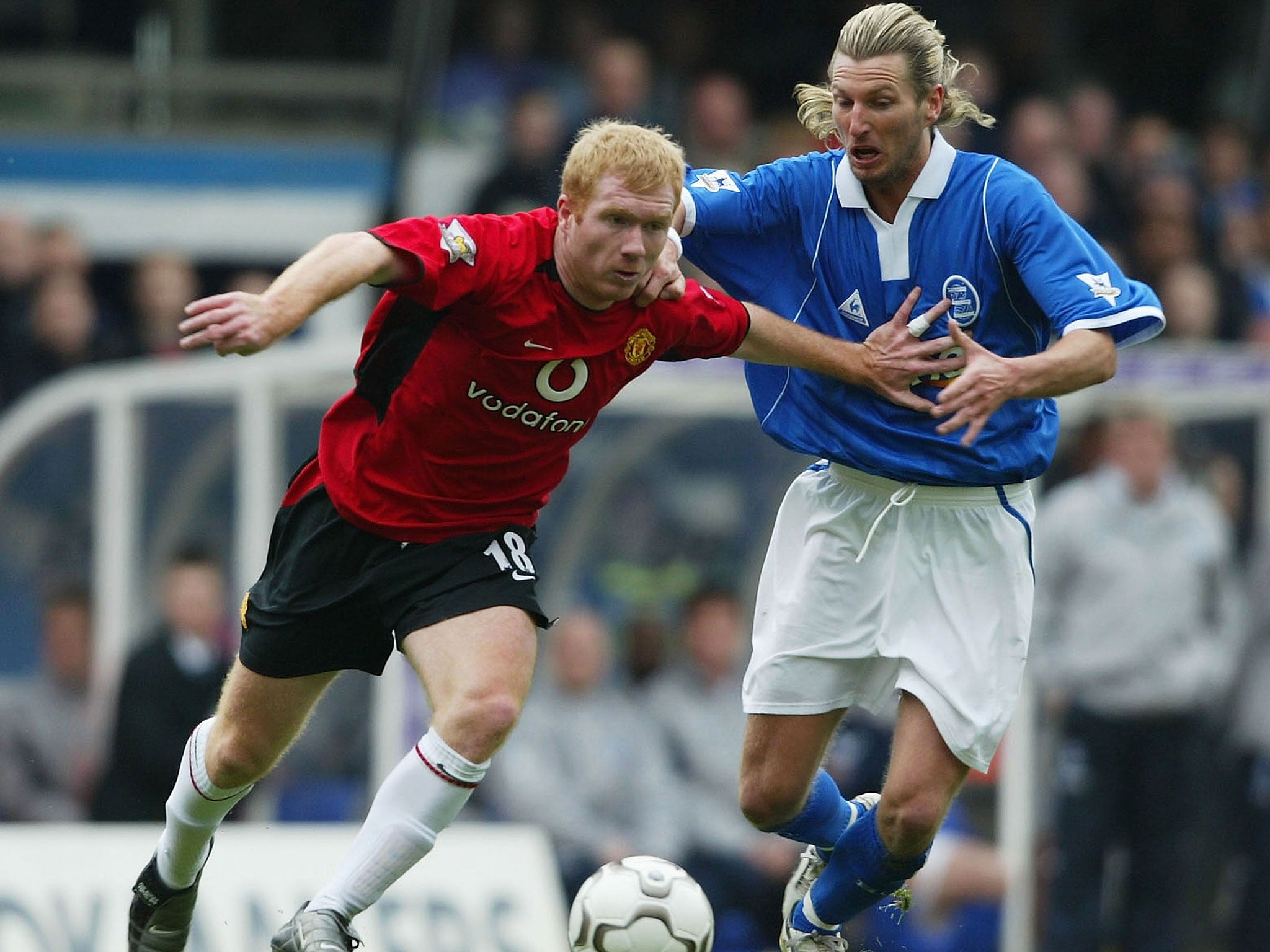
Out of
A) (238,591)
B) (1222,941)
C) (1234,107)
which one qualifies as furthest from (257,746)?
(1234,107)

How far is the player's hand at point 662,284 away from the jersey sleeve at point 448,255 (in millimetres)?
403

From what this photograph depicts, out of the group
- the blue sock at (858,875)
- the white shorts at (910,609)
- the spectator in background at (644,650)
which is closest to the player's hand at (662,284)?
the white shorts at (910,609)

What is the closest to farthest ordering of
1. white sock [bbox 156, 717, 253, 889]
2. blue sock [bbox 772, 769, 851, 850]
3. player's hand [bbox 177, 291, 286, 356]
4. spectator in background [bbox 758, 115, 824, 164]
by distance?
player's hand [bbox 177, 291, 286, 356] → white sock [bbox 156, 717, 253, 889] → blue sock [bbox 772, 769, 851, 850] → spectator in background [bbox 758, 115, 824, 164]

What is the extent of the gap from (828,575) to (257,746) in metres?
1.73

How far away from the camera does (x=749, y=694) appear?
21.3ft

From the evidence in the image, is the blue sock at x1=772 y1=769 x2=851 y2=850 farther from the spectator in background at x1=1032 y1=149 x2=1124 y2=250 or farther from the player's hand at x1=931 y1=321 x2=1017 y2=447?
the spectator in background at x1=1032 y1=149 x2=1124 y2=250

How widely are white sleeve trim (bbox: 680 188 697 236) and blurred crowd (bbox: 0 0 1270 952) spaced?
4.14 metres

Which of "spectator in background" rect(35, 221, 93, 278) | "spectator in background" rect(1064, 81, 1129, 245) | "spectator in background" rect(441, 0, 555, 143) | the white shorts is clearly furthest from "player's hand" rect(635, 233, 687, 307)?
"spectator in background" rect(1064, 81, 1129, 245)

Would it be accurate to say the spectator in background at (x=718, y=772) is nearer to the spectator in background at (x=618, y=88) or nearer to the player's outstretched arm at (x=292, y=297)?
the spectator in background at (x=618, y=88)

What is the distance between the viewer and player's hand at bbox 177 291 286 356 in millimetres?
5012

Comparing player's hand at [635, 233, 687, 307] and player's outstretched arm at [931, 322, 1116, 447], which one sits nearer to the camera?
player's outstretched arm at [931, 322, 1116, 447]

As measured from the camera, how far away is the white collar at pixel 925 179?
617 centimetres

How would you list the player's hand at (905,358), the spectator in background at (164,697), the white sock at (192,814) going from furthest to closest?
the spectator in background at (164,697) → the white sock at (192,814) → the player's hand at (905,358)

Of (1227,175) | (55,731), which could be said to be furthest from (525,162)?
(1227,175)
